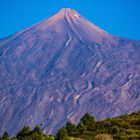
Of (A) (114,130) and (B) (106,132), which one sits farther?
(B) (106,132)

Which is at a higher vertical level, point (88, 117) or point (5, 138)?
point (88, 117)

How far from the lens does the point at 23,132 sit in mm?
31766

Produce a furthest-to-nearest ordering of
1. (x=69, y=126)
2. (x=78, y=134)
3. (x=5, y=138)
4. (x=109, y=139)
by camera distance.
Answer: (x=69, y=126), (x=5, y=138), (x=78, y=134), (x=109, y=139)

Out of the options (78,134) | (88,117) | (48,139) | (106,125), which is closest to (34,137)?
(48,139)

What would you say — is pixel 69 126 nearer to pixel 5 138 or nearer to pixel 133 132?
pixel 5 138

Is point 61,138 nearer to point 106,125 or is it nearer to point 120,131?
point 120,131

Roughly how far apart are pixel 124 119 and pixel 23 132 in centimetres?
539

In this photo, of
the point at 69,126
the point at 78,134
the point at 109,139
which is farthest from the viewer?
the point at 69,126

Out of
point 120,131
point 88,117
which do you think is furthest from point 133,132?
point 88,117

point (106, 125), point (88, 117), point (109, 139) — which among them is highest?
point (88, 117)

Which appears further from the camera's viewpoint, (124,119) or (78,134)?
(124,119)

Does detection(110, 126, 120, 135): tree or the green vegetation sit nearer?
the green vegetation

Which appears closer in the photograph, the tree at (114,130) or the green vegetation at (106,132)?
the green vegetation at (106,132)

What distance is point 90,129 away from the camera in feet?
94.6
